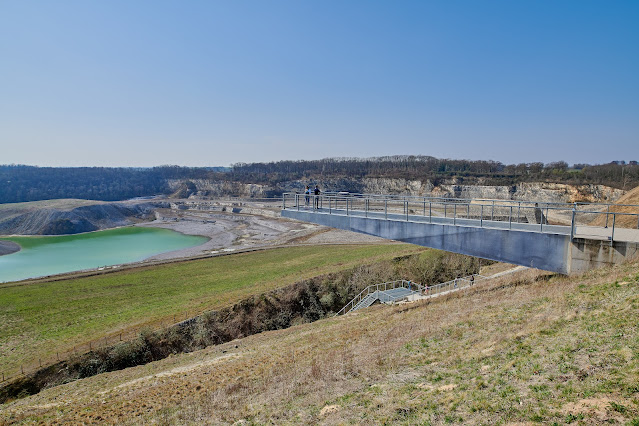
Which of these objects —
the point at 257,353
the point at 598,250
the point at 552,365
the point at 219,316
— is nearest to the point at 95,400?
the point at 257,353

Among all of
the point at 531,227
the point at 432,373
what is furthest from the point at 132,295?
the point at 531,227

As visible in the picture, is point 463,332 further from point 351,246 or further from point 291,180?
point 291,180

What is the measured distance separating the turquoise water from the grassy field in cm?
1587

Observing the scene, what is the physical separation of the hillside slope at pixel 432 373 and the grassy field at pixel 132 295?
7.27 meters

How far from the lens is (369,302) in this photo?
21.7m

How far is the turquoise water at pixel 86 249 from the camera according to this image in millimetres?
48188

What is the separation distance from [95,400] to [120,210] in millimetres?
98035

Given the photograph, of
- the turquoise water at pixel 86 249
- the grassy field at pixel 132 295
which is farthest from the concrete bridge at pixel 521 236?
the turquoise water at pixel 86 249

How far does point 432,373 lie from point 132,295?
26.6m

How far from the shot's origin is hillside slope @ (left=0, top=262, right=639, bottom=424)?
5910 mm

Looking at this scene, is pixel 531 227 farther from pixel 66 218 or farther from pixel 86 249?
pixel 66 218

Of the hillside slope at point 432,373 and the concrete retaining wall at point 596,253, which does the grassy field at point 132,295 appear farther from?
the concrete retaining wall at point 596,253

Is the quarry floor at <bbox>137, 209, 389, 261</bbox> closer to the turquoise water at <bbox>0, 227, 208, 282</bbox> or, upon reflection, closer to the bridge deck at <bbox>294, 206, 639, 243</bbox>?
the turquoise water at <bbox>0, 227, 208, 282</bbox>

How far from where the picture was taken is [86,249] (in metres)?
61.2
